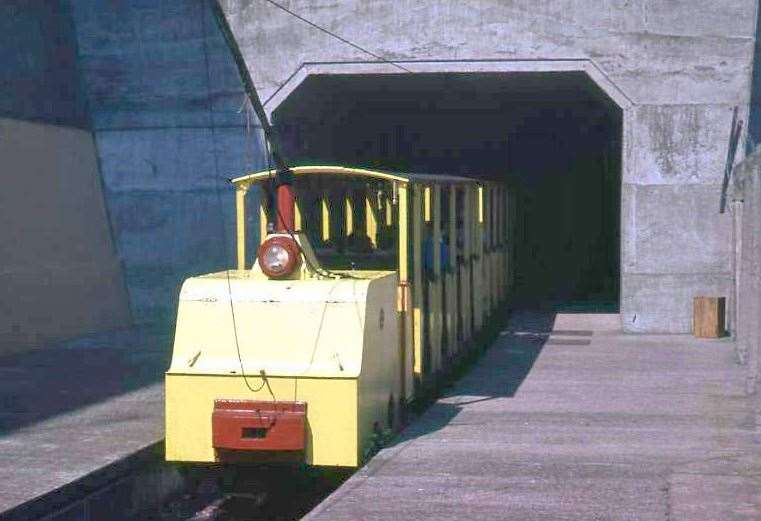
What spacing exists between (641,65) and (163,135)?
705 cm

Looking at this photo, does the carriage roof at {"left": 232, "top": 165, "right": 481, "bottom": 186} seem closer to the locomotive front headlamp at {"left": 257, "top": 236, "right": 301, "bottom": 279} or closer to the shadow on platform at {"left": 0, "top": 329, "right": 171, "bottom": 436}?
the locomotive front headlamp at {"left": 257, "top": 236, "right": 301, "bottom": 279}

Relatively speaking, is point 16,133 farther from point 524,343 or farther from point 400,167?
point 400,167

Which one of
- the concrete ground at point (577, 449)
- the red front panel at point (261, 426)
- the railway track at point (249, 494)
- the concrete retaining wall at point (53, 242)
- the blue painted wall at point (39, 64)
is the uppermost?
the blue painted wall at point (39, 64)

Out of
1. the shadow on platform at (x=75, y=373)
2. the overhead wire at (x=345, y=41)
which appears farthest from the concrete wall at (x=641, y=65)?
the shadow on platform at (x=75, y=373)

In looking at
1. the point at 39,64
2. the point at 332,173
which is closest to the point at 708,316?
the point at 332,173

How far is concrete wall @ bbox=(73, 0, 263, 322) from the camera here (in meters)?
21.4

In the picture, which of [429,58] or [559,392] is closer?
[559,392]

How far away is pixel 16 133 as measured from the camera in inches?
734

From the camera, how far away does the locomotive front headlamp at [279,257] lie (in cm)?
1116

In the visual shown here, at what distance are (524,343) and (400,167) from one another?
10.2 metres

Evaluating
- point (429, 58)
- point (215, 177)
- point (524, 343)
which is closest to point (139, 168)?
point (215, 177)

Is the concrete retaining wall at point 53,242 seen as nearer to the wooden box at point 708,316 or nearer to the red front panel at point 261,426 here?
the red front panel at point 261,426

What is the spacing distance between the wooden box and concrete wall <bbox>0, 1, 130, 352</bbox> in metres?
8.35

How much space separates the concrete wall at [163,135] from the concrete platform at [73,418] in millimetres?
2521
